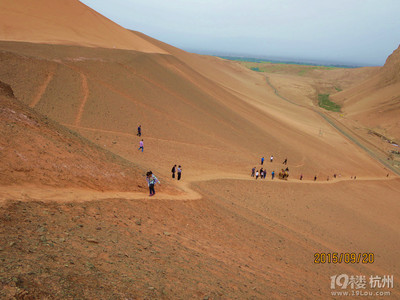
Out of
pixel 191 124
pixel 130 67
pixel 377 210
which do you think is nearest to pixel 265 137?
pixel 191 124

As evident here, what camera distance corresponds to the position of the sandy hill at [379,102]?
5184 centimetres

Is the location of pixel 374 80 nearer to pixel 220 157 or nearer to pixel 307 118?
pixel 307 118

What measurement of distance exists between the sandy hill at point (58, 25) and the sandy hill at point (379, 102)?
46981 millimetres

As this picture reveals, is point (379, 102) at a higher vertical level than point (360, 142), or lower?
higher

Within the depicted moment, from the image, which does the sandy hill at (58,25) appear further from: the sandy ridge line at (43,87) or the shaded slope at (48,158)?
the shaded slope at (48,158)

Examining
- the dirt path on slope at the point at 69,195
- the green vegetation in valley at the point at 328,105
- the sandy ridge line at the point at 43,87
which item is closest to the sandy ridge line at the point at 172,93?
the sandy ridge line at the point at 43,87

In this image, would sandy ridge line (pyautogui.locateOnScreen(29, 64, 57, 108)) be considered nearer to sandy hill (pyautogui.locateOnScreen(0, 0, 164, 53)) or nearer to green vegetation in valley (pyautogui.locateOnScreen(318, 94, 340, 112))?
sandy hill (pyautogui.locateOnScreen(0, 0, 164, 53))

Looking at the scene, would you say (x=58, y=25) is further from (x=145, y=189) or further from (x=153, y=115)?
(x=145, y=189)

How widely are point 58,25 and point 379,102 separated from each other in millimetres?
64922

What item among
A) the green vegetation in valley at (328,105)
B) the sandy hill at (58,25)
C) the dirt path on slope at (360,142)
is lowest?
the dirt path on slope at (360,142)

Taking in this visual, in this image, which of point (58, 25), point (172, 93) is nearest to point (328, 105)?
point (172, 93)

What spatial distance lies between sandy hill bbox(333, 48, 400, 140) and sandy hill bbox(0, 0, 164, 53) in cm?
4698

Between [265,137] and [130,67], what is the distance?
57.5 ft

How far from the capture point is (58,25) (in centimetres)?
3534
